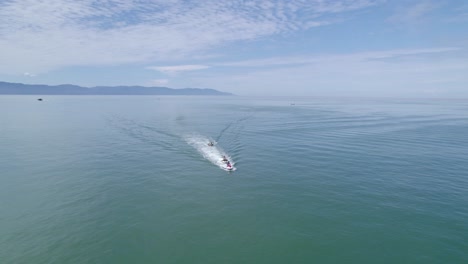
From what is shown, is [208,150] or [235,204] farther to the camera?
[208,150]

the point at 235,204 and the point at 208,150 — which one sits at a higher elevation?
the point at 208,150

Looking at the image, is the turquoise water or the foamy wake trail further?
the foamy wake trail

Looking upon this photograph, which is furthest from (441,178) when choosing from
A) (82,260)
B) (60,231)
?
(60,231)

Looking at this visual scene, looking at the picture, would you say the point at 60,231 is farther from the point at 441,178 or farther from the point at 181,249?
the point at 441,178

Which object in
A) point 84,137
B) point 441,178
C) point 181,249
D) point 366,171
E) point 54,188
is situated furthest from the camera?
point 84,137

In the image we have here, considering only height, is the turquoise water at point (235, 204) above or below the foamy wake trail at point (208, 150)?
below

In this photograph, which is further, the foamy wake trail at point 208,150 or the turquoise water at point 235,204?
the foamy wake trail at point 208,150

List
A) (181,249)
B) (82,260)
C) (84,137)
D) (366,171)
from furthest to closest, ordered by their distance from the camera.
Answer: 1. (84,137)
2. (366,171)
3. (181,249)
4. (82,260)

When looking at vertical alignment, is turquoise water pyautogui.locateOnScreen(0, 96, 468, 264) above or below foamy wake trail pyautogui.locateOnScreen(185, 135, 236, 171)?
below
